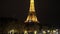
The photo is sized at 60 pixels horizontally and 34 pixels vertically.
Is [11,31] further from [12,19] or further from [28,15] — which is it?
[28,15]

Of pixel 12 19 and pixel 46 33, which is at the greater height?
pixel 12 19

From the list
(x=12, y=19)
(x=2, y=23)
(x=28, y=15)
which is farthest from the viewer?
(x=28, y=15)

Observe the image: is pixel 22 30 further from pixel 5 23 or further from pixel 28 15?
pixel 28 15

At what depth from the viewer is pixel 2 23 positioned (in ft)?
19.9

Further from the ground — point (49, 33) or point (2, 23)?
point (2, 23)

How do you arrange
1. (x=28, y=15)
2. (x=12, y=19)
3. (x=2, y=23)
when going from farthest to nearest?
(x=28, y=15) → (x=12, y=19) → (x=2, y=23)

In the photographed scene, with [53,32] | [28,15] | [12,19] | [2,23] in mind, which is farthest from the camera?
[28,15]

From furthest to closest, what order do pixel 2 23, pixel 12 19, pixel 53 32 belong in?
pixel 53 32 < pixel 12 19 < pixel 2 23

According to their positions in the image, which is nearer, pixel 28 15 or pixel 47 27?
pixel 47 27

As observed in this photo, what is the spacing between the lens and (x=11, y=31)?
20.6ft

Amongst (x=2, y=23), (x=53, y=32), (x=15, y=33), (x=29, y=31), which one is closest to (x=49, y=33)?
(x=53, y=32)

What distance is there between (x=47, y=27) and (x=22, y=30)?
1.00m

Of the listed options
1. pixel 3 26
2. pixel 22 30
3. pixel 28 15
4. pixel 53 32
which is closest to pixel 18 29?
pixel 22 30

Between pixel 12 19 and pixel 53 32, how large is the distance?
131 centimetres
